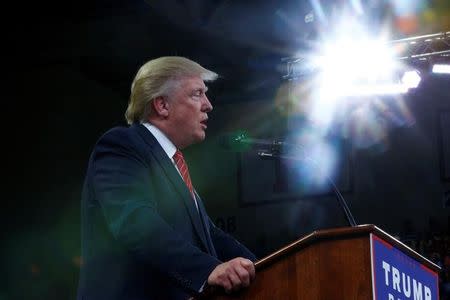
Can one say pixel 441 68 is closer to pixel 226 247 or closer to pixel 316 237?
pixel 226 247

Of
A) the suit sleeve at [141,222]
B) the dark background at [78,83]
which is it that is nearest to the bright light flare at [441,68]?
the dark background at [78,83]

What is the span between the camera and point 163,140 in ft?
6.30

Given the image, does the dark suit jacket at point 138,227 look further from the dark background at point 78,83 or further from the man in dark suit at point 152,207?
the dark background at point 78,83

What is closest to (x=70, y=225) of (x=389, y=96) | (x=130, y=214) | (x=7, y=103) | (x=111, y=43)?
(x=7, y=103)

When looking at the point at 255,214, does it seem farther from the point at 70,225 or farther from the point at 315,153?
the point at 70,225

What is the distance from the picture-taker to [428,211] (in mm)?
8492

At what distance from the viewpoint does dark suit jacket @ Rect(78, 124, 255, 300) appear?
155cm

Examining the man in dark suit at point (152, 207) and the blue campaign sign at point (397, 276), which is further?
the man in dark suit at point (152, 207)

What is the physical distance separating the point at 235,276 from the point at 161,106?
71 centimetres

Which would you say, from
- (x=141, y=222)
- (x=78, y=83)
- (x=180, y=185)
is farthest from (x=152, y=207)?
(x=78, y=83)

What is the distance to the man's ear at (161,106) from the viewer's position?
196 centimetres

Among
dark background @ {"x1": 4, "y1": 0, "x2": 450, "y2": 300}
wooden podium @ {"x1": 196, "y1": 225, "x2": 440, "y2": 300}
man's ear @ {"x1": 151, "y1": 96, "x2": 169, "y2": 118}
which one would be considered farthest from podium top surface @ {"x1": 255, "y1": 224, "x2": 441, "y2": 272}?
dark background @ {"x1": 4, "y1": 0, "x2": 450, "y2": 300}

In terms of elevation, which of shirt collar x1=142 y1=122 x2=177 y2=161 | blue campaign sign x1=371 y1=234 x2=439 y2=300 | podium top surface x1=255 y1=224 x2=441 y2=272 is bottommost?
blue campaign sign x1=371 y1=234 x2=439 y2=300

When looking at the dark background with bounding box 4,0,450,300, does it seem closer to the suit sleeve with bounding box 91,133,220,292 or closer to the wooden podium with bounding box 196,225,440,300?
the suit sleeve with bounding box 91,133,220,292
